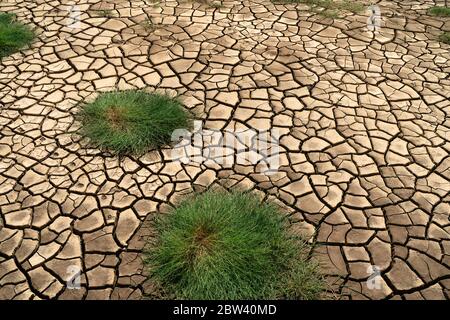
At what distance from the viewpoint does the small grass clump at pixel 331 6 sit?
614cm

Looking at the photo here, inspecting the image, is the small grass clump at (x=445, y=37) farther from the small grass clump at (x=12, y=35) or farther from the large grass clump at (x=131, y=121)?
the small grass clump at (x=12, y=35)

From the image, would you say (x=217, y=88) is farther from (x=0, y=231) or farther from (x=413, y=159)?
(x=0, y=231)

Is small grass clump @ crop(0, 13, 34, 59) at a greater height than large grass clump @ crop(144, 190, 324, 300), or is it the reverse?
small grass clump @ crop(0, 13, 34, 59)

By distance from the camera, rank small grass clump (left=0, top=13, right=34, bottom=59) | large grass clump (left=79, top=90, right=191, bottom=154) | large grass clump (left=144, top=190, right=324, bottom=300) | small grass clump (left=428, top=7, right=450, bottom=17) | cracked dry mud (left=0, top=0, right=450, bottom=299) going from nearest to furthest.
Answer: large grass clump (left=144, top=190, right=324, bottom=300) → cracked dry mud (left=0, top=0, right=450, bottom=299) → large grass clump (left=79, top=90, right=191, bottom=154) → small grass clump (left=0, top=13, right=34, bottom=59) → small grass clump (left=428, top=7, right=450, bottom=17)

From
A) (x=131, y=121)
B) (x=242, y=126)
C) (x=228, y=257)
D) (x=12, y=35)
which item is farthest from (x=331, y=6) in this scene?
(x=228, y=257)

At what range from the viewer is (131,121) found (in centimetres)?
405

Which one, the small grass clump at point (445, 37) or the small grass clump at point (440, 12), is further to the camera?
the small grass clump at point (440, 12)

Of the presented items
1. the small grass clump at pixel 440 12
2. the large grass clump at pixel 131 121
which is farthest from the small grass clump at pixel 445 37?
the large grass clump at pixel 131 121

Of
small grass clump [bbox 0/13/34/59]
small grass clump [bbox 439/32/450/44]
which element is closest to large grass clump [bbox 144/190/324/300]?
small grass clump [bbox 0/13/34/59]

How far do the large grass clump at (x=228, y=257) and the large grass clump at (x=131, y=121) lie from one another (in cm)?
102

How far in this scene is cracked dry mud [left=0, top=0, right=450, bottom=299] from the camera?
3123 millimetres

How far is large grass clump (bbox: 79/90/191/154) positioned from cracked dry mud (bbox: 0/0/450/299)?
133 mm

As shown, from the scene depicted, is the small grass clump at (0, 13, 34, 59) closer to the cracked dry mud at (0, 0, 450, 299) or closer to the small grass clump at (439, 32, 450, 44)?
the cracked dry mud at (0, 0, 450, 299)
